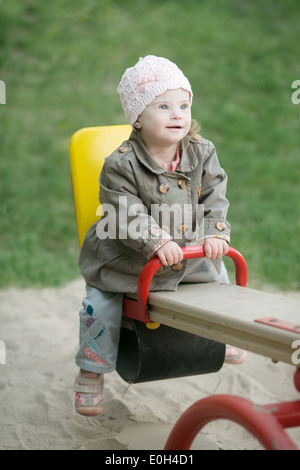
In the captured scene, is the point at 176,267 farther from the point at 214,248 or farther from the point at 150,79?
the point at 150,79

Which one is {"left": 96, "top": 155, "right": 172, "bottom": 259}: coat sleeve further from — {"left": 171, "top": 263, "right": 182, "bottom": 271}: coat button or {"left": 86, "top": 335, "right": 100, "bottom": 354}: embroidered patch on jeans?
{"left": 86, "top": 335, "right": 100, "bottom": 354}: embroidered patch on jeans

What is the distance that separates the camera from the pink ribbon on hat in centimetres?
222

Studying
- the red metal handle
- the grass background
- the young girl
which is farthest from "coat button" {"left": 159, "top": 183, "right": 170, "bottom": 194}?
the grass background

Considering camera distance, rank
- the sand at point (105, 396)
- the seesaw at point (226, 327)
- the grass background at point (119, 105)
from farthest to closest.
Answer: the grass background at point (119, 105) → the sand at point (105, 396) → the seesaw at point (226, 327)

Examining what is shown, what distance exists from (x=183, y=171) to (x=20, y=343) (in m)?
1.63

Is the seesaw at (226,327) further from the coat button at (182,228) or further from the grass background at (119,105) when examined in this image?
the grass background at (119,105)

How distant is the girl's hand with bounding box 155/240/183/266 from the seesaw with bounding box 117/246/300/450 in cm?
2

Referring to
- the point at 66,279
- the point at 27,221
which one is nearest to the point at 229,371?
the point at 66,279

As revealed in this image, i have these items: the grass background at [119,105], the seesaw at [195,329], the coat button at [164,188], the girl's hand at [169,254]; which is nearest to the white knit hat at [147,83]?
the coat button at [164,188]

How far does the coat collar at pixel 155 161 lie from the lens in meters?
2.25

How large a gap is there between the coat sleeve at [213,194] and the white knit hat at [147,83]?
0.28 meters

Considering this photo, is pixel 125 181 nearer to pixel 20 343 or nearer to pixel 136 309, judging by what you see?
pixel 136 309

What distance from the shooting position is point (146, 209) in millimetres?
2215

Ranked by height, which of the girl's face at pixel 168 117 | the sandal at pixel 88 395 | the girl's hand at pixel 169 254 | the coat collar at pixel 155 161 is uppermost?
the girl's face at pixel 168 117
